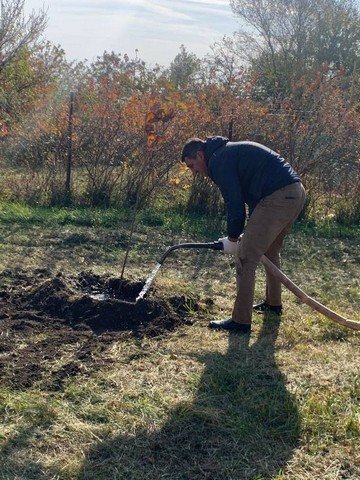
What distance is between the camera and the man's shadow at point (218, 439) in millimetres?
3293

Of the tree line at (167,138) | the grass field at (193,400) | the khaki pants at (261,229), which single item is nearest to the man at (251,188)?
the khaki pants at (261,229)

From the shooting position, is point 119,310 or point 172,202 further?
point 172,202

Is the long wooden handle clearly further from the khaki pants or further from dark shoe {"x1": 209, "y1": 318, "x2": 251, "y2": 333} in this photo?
dark shoe {"x1": 209, "y1": 318, "x2": 251, "y2": 333}

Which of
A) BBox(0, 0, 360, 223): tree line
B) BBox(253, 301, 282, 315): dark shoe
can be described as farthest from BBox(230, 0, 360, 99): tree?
BBox(253, 301, 282, 315): dark shoe

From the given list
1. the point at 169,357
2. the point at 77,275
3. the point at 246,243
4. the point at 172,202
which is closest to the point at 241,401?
the point at 169,357

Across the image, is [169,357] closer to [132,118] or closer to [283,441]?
[283,441]

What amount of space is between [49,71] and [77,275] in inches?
473

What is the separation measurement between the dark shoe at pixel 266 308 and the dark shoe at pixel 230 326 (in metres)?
0.63

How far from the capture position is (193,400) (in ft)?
13.1

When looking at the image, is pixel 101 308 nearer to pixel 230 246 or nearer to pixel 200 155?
pixel 230 246

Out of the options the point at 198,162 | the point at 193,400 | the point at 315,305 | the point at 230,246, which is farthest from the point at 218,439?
the point at 198,162

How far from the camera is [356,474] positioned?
11.0ft

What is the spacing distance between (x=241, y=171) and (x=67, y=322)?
6.34 ft

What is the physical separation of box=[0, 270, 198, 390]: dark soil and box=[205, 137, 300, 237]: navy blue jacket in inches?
43.0
